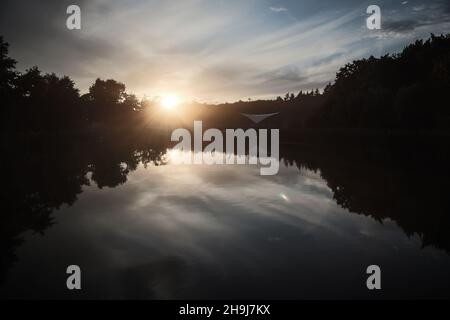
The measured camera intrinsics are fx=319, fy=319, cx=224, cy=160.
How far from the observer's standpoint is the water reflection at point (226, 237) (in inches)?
315

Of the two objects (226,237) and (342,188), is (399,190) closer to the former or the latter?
(342,188)

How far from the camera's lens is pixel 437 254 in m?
9.87

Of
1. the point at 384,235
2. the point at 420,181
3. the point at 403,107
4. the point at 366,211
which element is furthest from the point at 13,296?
the point at 403,107

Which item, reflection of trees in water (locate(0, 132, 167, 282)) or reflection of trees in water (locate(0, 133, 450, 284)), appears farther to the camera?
reflection of trees in water (locate(0, 133, 450, 284))

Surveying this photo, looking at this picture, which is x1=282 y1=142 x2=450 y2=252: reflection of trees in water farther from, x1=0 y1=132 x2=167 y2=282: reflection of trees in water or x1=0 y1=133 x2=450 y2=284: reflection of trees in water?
x1=0 y1=132 x2=167 y2=282: reflection of trees in water

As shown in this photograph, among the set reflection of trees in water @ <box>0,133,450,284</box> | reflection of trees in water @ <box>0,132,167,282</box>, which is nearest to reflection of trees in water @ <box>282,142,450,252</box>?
reflection of trees in water @ <box>0,133,450,284</box>

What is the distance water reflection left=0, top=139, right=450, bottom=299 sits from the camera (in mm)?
8008

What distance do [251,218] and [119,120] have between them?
12561 centimetres

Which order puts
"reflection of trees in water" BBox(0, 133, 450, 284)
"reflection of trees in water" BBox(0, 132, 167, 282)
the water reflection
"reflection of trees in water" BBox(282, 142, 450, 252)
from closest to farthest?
the water reflection, "reflection of trees in water" BBox(0, 132, 167, 282), "reflection of trees in water" BBox(0, 133, 450, 284), "reflection of trees in water" BBox(282, 142, 450, 252)

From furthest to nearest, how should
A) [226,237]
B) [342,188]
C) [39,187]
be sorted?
[39,187]
[342,188]
[226,237]

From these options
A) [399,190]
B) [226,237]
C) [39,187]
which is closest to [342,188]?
[399,190]

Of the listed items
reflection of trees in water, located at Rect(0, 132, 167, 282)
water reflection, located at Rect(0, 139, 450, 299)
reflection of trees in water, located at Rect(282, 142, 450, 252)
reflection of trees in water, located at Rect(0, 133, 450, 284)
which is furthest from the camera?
reflection of trees in water, located at Rect(282, 142, 450, 252)

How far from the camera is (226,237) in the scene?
11211 mm

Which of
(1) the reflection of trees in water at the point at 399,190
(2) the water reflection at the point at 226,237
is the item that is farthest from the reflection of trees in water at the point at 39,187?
(1) the reflection of trees in water at the point at 399,190
